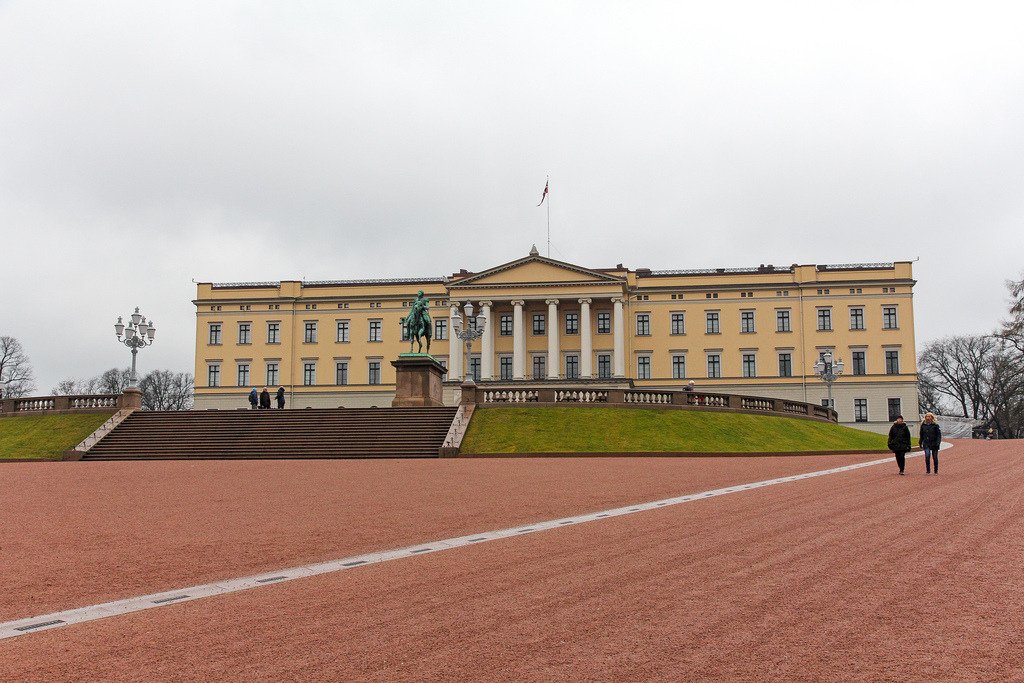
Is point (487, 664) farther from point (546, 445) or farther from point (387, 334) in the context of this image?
point (387, 334)

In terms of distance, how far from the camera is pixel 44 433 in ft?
131

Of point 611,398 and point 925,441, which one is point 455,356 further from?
point 925,441

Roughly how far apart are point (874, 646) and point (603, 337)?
75145mm

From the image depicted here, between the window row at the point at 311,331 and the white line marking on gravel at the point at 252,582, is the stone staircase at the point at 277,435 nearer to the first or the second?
the white line marking on gravel at the point at 252,582

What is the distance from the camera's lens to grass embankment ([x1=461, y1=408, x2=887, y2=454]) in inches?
1382

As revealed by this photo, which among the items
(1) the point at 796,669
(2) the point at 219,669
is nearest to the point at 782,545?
(1) the point at 796,669

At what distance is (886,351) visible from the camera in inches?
3046

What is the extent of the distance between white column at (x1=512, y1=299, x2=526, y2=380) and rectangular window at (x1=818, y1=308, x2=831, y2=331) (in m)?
27.9

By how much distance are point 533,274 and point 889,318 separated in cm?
3325

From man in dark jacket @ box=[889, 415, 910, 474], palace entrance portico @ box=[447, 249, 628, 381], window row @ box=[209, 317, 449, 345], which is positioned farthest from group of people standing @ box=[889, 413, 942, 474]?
window row @ box=[209, 317, 449, 345]

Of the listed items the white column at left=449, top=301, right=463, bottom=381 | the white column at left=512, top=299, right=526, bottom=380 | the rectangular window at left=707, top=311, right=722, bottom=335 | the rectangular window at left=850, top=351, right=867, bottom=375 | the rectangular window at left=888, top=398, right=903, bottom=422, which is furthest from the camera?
the rectangular window at left=707, top=311, right=722, bottom=335

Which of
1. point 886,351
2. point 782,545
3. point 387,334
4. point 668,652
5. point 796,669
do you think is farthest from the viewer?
point 387,334

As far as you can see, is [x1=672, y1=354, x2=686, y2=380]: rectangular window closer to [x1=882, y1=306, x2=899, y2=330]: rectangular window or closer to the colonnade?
the colonnade

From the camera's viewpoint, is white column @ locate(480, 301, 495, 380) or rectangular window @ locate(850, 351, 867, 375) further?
white column @ locate(480, 301, 495, 380)
